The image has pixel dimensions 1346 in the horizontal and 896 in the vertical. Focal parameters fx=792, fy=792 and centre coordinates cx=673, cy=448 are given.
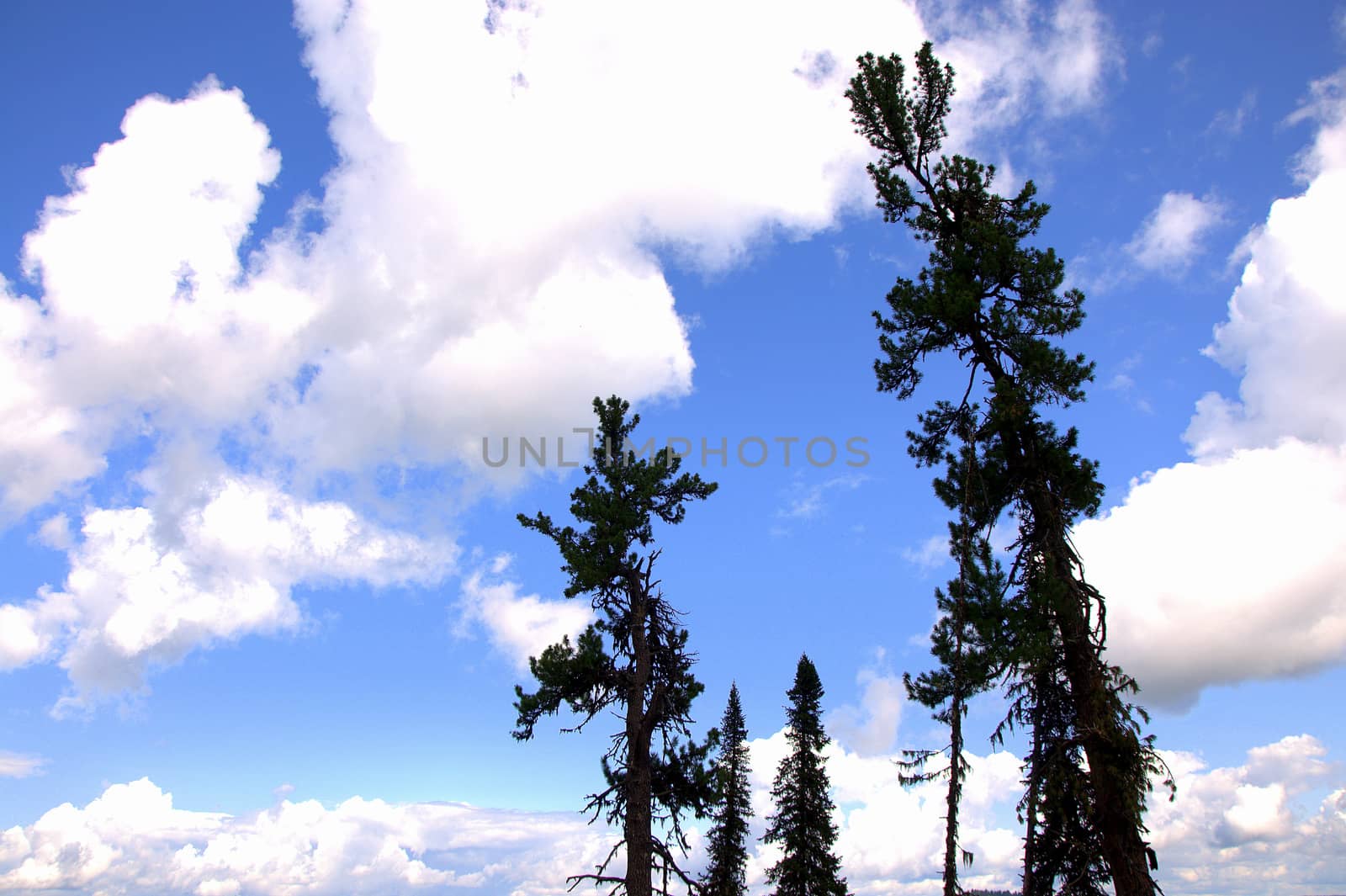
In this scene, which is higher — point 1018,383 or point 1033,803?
point 1018,383

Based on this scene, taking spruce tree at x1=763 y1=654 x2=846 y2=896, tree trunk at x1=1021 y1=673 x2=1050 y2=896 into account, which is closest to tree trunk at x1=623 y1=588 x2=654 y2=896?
tree trunk at x1=1021 y1=673 x2=1050 y2=896

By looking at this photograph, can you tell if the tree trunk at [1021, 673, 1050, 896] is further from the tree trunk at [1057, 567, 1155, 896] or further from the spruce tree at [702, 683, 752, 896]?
the spruce tree at [702, 683, 752, 896]

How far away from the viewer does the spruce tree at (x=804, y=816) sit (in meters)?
33.3

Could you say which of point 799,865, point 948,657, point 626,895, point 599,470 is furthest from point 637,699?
point 799,865

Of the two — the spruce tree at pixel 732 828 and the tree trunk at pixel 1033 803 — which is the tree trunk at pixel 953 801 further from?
the spruce tree at pixel 732 828

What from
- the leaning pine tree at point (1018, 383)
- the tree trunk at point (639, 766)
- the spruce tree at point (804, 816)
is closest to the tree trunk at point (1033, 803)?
the leaning pine tree at point (1018, 383)

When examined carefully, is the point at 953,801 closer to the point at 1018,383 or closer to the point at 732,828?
the point at 1018,383

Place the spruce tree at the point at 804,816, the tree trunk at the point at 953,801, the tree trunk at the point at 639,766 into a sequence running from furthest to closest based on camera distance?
the spruce tree at the point at 804,816 < the tree trunk at the point at 639,766 < the tree trunk at the point at 953,801

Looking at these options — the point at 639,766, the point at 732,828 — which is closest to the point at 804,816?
the point at 732,828

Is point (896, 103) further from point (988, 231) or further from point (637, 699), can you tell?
point (637, 699)

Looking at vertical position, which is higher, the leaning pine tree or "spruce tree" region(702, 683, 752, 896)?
the leaning pine tree

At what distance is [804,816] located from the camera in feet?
113

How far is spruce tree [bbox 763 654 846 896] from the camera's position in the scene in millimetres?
33344

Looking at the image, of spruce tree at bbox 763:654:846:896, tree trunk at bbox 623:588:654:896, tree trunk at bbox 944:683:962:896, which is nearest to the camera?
tree trunk at bbox 944:683:962:896
